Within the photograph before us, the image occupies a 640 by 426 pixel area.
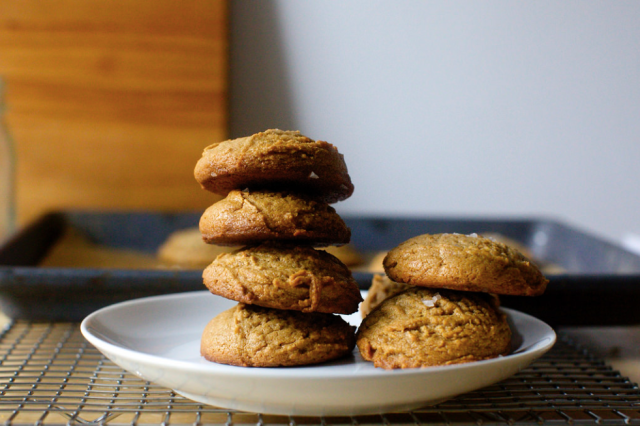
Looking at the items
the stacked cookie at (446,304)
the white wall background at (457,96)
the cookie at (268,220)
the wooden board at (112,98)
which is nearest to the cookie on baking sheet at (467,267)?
the stacked cookie at (446,304)

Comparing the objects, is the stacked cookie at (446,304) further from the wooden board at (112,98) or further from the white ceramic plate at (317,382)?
the wooden board at (112,98)

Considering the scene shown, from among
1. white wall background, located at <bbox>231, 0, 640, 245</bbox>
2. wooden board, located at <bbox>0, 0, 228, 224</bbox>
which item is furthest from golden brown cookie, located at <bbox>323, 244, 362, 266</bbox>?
wooden board, located at <bbox>0, 0, 228, 224</bbox>

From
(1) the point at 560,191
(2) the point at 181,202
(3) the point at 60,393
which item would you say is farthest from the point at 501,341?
(1) the point at 560,191

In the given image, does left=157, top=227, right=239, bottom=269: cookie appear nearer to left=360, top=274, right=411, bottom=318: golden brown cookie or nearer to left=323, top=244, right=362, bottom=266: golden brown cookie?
left=323, top=244, right=362, bottom=266: golden brown cookie

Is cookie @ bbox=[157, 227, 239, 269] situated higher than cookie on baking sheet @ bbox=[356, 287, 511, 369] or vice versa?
cookie on baking sheet @ bbox=[356, 287, 511, 369]

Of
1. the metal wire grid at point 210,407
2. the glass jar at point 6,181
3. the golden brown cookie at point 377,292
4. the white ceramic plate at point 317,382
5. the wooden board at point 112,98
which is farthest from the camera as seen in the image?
the wooden board at point 112,98

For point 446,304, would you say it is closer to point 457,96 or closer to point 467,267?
point 467,267

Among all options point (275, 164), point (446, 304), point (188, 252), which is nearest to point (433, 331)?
point (446, 304)
